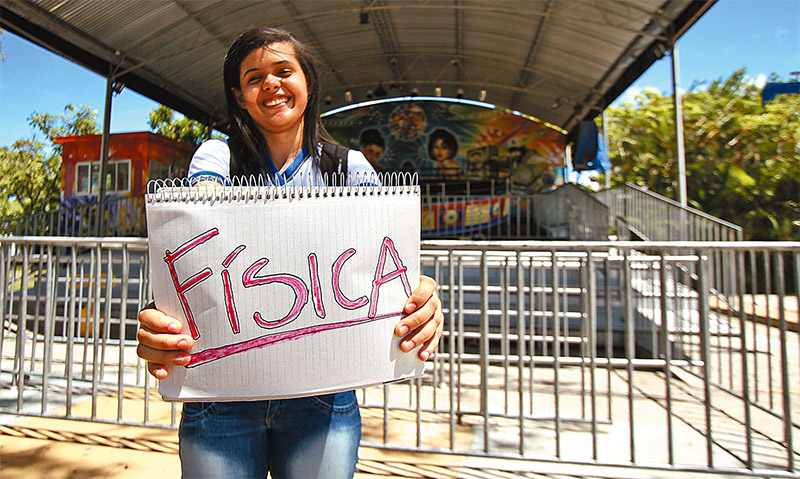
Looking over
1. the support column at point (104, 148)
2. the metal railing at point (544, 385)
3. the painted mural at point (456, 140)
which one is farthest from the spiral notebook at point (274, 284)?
the painted mural at point (456, 140)

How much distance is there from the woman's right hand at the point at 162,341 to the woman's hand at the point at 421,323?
→ 457 mm

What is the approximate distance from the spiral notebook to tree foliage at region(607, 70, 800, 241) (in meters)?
18.8

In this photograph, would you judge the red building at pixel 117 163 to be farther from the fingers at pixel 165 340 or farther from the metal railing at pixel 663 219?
the fingers at pixel 165 340

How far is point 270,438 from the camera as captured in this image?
115cm

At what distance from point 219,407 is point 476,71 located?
1654cm

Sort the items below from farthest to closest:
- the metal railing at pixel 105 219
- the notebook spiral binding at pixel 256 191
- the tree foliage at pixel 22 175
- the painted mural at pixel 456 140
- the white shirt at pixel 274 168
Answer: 1. the painted mural at pixel 456 140
2. the metal railing at pixel 105 219
3. the tree foliage at pixel 22 175
4. the white shirt at pixel 274 168
5. the notebook spiral binding at pixel 256 191

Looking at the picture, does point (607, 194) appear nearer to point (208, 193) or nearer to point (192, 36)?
point (192, 36)

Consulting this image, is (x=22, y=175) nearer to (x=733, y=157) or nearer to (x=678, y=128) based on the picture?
(x=678, y=128)

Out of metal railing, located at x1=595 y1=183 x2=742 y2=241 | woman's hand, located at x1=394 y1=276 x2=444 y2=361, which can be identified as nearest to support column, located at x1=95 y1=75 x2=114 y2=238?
woman's hand, located at x1=394 y1=276 x2=444 y2=361

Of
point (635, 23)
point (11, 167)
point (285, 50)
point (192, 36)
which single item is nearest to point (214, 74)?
point (192, 36)

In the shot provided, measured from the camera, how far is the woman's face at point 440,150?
66.1 ft

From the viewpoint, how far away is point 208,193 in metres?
0.98

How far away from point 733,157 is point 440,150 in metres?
11.7

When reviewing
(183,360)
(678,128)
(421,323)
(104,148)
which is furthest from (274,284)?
(104,148)
